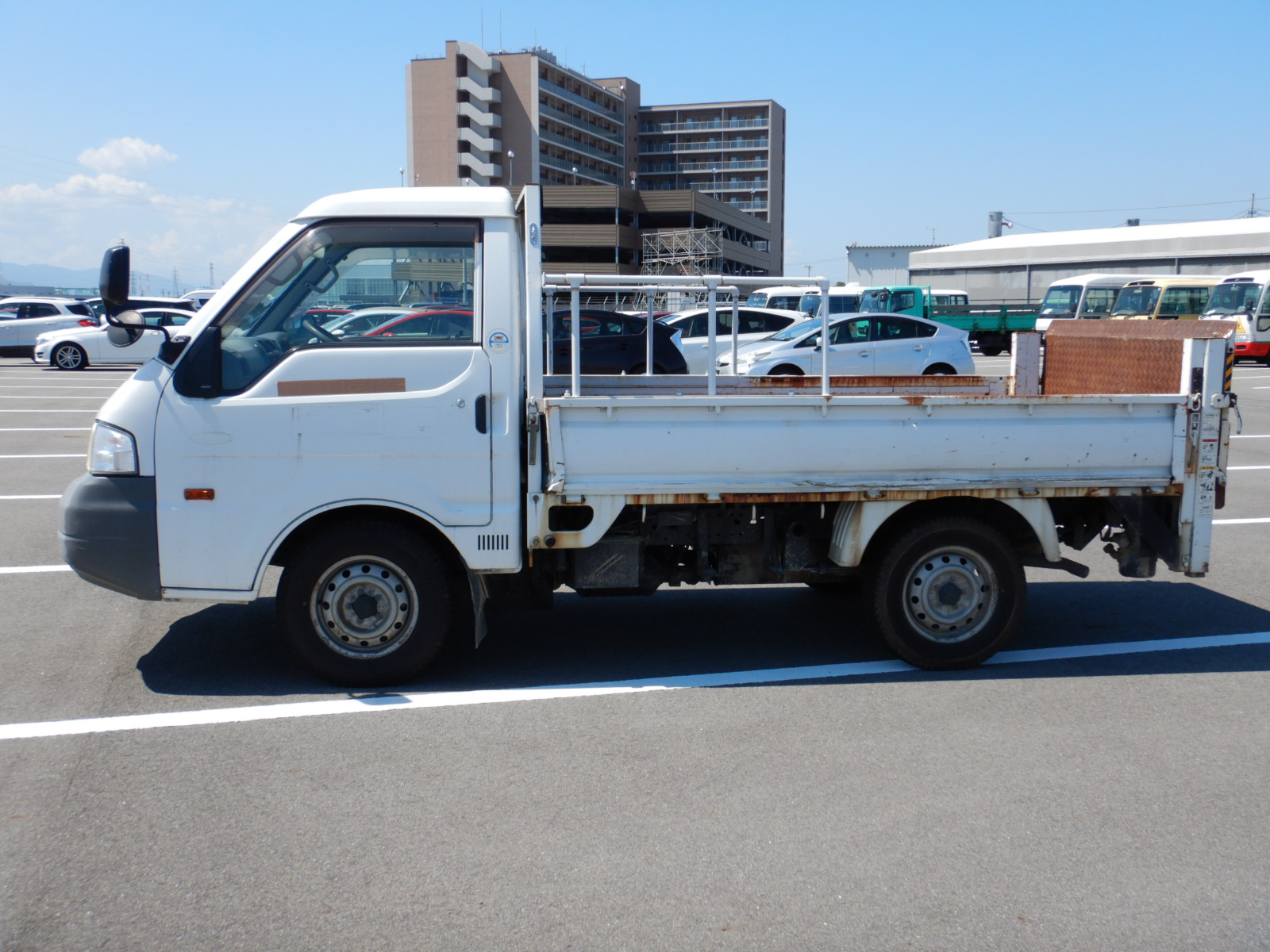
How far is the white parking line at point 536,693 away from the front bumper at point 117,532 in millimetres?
589

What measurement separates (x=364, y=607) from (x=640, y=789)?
175cm

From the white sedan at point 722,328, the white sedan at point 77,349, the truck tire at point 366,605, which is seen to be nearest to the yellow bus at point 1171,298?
the white sedan at point 722,328

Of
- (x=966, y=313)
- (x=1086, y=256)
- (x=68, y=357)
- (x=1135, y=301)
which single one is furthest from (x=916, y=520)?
(x=1086, y=256)

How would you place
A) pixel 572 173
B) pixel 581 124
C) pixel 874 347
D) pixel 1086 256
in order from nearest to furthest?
pixel 874 347 → pixel 1086 256 → pixel 572 173 → pixel 581 124

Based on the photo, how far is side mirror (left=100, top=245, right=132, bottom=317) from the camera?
4680 millimetres

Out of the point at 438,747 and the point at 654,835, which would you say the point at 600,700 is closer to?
the point at 438,747

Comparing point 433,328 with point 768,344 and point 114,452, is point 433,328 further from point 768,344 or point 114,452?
point 768,344

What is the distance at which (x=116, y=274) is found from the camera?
15.4 ft

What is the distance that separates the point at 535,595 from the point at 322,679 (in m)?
1.11

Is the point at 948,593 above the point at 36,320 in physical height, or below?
below

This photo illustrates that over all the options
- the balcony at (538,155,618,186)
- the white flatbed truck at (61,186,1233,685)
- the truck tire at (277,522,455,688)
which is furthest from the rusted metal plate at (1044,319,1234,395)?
the balcony at (538,155,618,186)

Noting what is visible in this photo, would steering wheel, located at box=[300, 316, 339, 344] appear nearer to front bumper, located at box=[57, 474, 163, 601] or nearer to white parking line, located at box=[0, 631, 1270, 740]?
front bumper, located at box=[57, 474, 163, 601]

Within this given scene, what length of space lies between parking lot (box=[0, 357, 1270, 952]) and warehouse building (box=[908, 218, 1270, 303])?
58.6 meters

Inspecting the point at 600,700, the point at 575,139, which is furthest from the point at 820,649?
the point at 575,139
